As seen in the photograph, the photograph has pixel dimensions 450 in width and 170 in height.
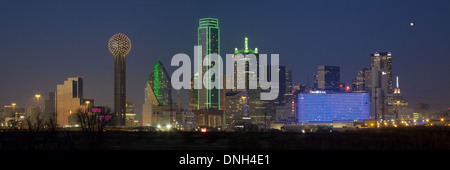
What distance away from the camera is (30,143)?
308 feet

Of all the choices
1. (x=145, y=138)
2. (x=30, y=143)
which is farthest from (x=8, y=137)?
(x=145, y=138)
